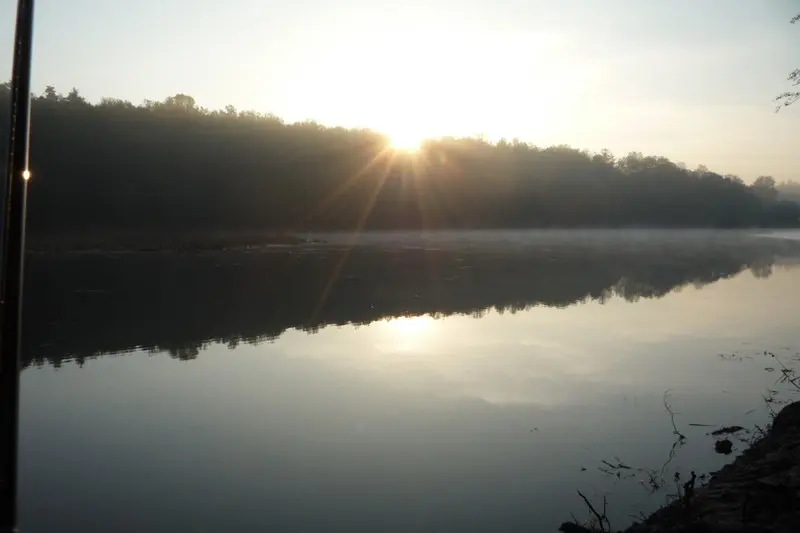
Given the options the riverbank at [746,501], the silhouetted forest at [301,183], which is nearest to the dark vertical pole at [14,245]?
the riverbank at [746,501]

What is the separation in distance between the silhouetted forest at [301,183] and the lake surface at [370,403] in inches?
1099

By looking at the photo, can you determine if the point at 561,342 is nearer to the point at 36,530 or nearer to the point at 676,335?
the point at 676,335

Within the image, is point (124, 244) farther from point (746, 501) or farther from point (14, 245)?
point (14, 245)

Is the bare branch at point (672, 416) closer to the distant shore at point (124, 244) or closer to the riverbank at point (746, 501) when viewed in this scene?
the riverbank at point (746, 501)

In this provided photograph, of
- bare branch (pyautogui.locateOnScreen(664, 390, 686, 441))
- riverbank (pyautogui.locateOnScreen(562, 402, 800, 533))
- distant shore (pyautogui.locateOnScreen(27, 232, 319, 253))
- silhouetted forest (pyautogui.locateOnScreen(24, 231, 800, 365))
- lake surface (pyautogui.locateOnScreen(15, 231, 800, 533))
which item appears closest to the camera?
riverbank (pyautogui.locateOnScreen(562, 402, 800, 533))

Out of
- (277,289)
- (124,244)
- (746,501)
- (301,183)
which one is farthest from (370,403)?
(301,183)

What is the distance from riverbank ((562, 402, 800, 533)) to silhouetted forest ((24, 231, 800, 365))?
7.32 meters

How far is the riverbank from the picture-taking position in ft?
11.2

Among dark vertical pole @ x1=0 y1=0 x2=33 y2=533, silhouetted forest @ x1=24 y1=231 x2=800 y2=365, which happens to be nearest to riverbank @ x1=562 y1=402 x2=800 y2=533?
dark vertical pole @ x1=0 y1=0 x2=33 y2=533

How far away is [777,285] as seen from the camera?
20578mm

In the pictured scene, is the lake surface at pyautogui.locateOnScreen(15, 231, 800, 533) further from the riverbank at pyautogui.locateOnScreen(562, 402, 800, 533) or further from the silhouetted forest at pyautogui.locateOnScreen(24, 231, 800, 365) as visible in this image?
the riverbank at pyautogui.locateOnScreen(562, 402, 800, 533)

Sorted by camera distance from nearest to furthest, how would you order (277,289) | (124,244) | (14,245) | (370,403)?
1. (14,245)
2. (370,403)
3. (277,289)
4. (124,244)

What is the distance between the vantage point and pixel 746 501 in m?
3.48

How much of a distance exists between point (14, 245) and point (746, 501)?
146 inches
